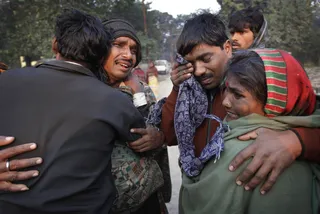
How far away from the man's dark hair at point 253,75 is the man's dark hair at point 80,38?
728 mm

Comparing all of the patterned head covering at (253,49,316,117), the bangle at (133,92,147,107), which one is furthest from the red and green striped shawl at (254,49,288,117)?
the bangle at (133,92,147,107)

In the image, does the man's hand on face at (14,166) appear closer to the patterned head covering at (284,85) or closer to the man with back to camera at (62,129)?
the man with back to camera at (62,129)

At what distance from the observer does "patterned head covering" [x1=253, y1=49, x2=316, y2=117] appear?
1153mm

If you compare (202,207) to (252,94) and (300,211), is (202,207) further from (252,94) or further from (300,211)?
(252,94)

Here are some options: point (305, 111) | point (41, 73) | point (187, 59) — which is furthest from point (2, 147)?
point (305, 111)

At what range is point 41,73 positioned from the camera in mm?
1372

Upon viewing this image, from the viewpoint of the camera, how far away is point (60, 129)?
1.29 m

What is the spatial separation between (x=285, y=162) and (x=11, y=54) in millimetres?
21827

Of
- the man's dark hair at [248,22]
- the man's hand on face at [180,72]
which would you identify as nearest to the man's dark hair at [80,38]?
the man's hand on face at [180,72]

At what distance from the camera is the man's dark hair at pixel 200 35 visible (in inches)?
68.0

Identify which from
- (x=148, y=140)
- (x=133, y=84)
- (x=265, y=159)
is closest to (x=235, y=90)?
(x=265, y=159)

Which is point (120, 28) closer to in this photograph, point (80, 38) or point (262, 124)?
point (80, 38)

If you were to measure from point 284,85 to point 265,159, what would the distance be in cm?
31

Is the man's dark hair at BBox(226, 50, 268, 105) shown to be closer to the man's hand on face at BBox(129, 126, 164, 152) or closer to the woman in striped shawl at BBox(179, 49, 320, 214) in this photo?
the woman in striped shawl at BBox(179, 49, 320, 214)
